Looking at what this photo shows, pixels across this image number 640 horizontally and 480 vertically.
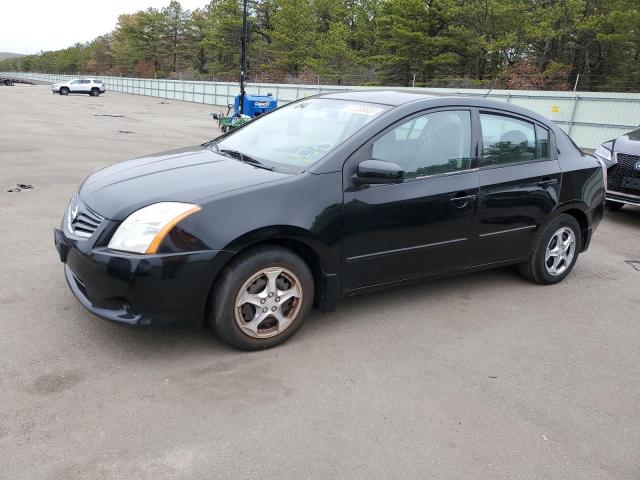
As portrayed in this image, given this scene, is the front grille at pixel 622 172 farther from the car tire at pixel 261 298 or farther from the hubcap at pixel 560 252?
the car tire at pixel 261 298

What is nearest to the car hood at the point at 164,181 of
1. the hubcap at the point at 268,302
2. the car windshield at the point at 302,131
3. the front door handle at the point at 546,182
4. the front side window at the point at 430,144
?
the car windshield at the point at 302,131

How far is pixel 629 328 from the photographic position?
13.3 feet

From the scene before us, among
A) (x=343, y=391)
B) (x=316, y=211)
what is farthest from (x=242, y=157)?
(x=343, y=391)

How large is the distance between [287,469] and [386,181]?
74.4 inches

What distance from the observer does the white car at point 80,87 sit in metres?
44.2

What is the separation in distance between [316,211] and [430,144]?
1138 millimetres

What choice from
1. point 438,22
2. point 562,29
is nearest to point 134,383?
point 562,29

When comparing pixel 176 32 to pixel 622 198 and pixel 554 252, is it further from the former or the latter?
pixel 554 252

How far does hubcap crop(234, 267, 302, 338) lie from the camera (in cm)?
323

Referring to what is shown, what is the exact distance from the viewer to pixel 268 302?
3293 mm

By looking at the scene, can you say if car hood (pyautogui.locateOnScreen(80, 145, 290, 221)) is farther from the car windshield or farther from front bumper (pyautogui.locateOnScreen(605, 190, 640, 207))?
front bumper (pyautogui.locateOnScreen(605, 190, 640, 207))

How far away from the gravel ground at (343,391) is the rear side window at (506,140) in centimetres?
114

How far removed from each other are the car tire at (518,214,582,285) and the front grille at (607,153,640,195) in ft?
→ 9.45

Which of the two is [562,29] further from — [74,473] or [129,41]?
[129,41]
